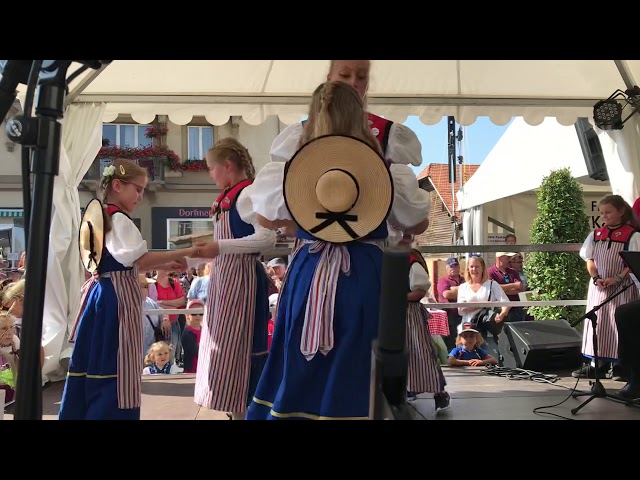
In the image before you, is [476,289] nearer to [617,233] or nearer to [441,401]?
[617,233]

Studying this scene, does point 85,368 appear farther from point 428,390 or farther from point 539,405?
point 539,405

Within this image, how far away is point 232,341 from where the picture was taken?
2.64 meters

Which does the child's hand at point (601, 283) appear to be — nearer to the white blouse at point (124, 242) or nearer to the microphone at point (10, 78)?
the white blouse at point (124, 242)

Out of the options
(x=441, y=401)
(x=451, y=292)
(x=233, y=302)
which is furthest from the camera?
(x=451, y=292)

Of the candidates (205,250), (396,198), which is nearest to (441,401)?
(205,250)

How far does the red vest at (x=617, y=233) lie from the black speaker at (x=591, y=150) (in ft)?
10.6

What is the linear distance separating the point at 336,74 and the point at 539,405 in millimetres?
2379

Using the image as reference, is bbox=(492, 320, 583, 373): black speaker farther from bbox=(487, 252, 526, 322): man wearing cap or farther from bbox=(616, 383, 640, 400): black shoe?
bbox=(487, 252, 526, 322): man wearing cap

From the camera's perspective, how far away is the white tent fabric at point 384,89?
4691 millimetres

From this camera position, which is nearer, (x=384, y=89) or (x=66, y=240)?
(x=66, y=240)

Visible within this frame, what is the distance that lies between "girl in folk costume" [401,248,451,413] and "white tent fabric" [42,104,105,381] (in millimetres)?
2528

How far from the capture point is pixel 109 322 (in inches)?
95.6

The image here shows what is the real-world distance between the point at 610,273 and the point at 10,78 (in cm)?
432
